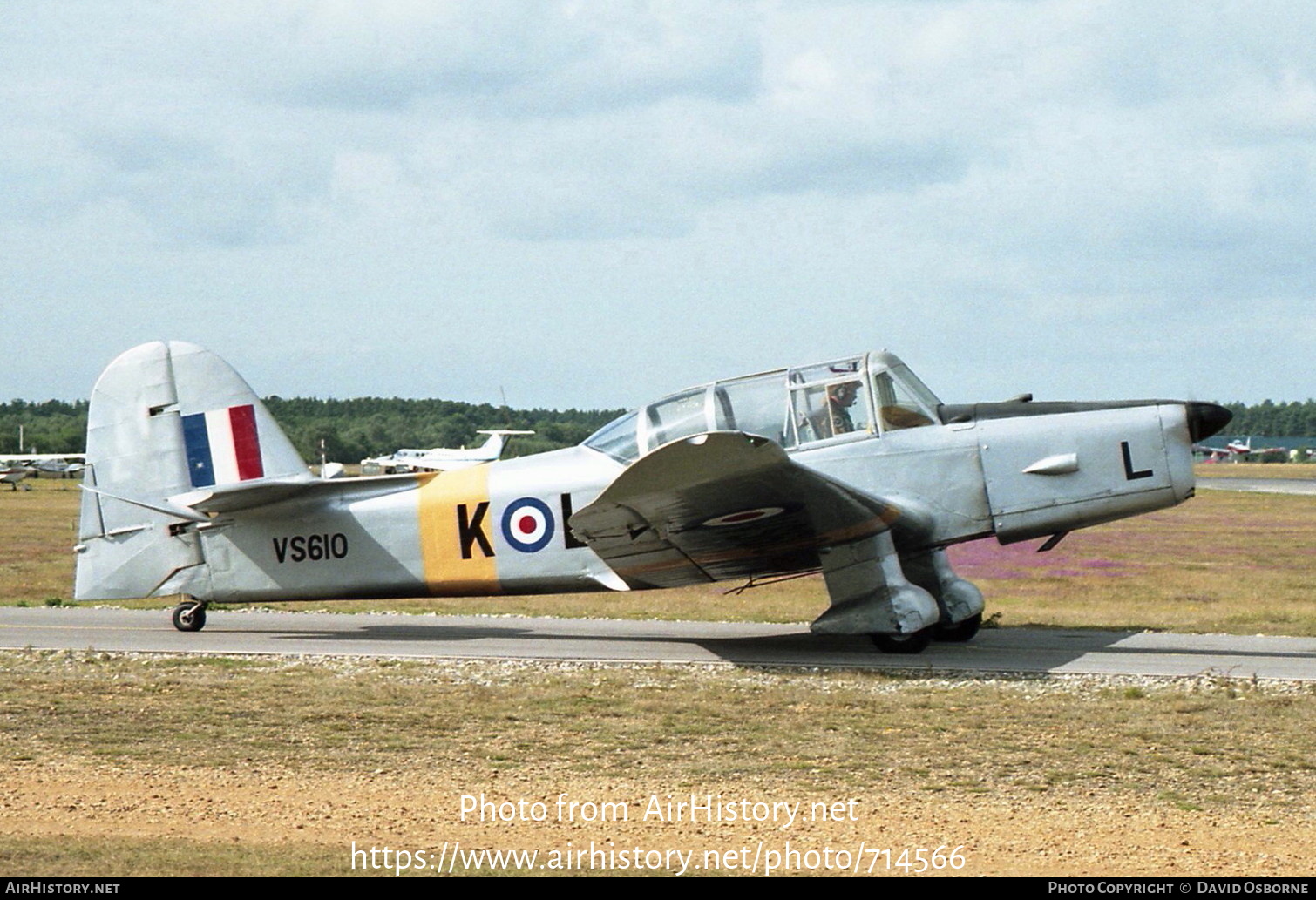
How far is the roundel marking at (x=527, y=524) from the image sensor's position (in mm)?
12805

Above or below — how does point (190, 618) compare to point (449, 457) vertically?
below

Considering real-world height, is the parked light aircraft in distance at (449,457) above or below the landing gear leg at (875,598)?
above

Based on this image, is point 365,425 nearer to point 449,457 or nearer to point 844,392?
point 449,457

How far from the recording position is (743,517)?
11.4 meters

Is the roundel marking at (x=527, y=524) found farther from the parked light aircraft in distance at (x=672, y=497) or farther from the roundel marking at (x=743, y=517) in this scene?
the roundel marking at (x=743, y=517)

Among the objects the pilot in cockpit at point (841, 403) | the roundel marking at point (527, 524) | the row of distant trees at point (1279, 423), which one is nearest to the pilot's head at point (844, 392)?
the pilot in cockpit at point (841, 403)

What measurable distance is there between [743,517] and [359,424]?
377 feet

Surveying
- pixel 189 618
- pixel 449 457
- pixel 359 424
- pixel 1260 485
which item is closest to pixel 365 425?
pixel 359 424

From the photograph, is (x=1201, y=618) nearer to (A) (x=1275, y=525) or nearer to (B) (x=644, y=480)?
(B) (x=644, y=480)

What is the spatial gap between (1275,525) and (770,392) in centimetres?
2940

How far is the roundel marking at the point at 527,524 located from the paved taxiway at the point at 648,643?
105cm

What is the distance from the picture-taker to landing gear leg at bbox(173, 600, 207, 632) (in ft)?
47.5

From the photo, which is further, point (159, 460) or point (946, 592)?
point (159, 460)

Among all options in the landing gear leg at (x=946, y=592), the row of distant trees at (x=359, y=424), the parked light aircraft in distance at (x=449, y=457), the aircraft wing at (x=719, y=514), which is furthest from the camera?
the row of distant trees at (x=359, y=424)
